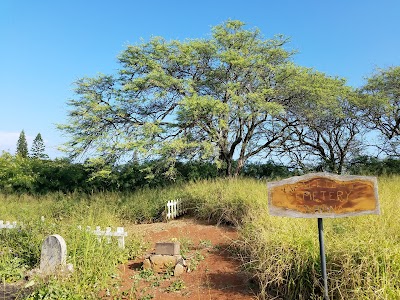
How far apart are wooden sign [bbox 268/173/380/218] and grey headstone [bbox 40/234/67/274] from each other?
315 centimetres

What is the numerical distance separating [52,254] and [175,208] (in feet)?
17.4

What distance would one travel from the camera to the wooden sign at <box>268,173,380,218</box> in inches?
169

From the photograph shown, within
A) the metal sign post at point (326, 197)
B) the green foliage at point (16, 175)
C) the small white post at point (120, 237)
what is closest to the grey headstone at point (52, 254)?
the small white post at point (120, 237)

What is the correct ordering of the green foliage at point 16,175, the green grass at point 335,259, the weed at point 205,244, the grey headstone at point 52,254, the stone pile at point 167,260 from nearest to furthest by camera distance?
the green grass at point 335,259 < the grey headstone at point 52,254 < the stone pile at point 167,260 < the weed at point 205,244 < the green foliage at point 16,175

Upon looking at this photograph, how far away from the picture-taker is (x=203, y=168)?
15.3 m

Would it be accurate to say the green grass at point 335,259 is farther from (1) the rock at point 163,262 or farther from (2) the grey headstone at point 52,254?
(2) the grey headstone at point 52,254

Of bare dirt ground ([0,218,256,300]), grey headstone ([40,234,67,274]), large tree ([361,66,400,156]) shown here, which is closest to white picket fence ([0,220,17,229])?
bare dirt ground ([0,218,256,300])

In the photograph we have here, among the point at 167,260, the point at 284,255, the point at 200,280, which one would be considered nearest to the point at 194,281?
the point at 200,280

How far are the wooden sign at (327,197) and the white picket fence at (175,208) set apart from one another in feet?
19.6

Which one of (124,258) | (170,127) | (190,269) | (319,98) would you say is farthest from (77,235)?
(319,98)

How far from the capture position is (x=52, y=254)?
542cm

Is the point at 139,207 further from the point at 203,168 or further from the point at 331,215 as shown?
the point at 331,215

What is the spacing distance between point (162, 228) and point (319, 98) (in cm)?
857

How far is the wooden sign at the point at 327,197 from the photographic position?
4.30 metres
